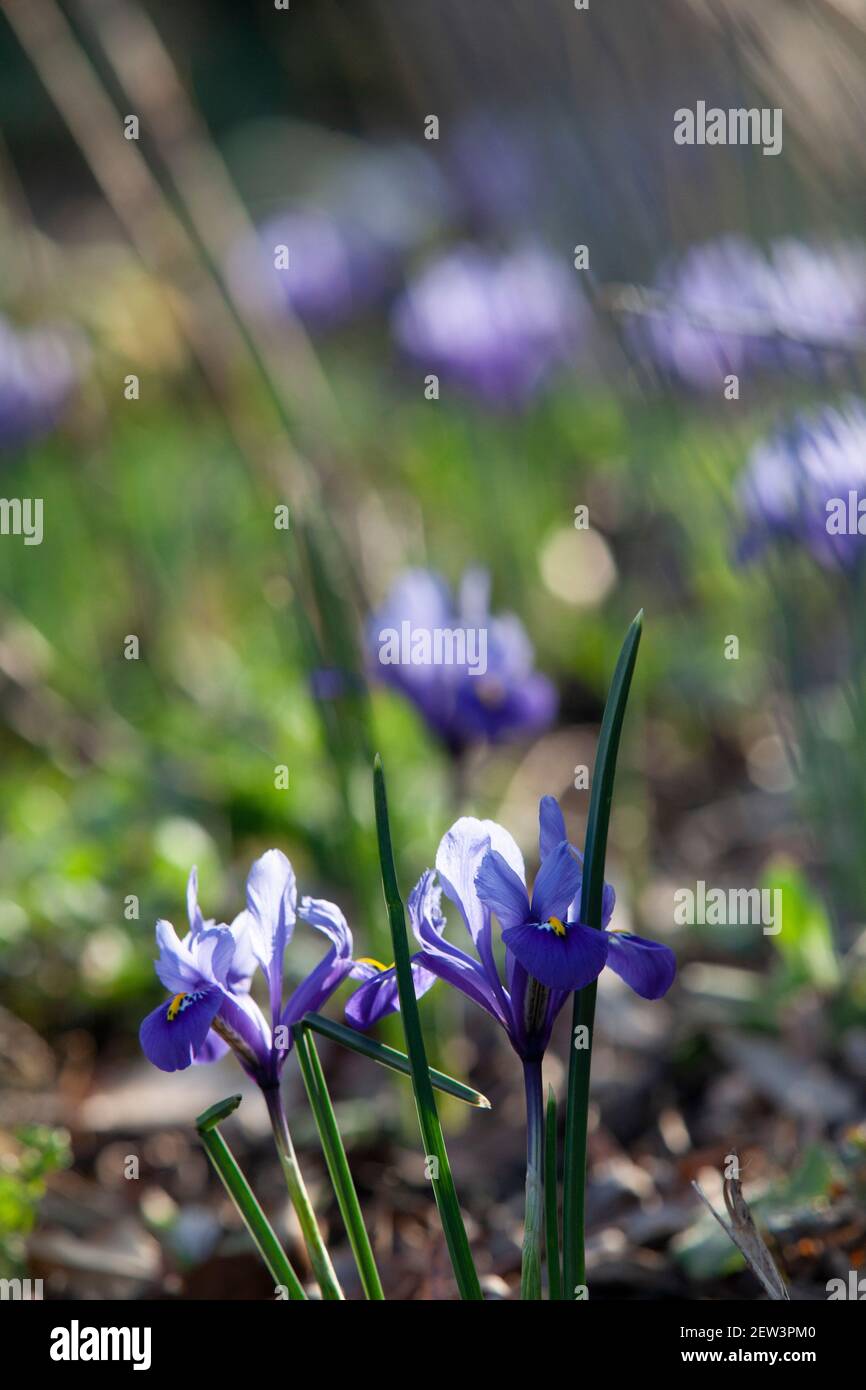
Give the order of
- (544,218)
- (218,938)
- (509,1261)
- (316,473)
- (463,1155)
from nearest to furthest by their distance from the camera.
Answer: (218,938) → (509,1261) → (463,1155) → (544,218) → (316,473)

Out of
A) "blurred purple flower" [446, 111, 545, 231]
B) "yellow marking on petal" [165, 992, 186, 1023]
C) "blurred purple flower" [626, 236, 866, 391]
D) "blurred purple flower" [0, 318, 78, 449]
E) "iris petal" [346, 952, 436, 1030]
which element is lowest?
"yellow marking on petal" [165, 992, 186, 1023]

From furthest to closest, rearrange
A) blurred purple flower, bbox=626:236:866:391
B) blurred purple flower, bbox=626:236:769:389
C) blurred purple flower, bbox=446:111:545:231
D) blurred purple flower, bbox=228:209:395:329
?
blurred purple flower, bbox=228:209:395:329, blurred purple flower, bbox=446:111:545:231, blurred purple flower, bbox=626:236:769:389, blurred purple flower, bbox=626:236:866:391

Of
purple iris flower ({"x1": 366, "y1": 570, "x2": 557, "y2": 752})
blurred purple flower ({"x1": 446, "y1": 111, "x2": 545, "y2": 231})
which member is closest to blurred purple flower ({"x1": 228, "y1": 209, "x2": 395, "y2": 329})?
blurred purple flower ({"x1": 446, "y1": 111, "x2": 545, "y2": 231})

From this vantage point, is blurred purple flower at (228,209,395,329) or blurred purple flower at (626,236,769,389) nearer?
blurred purple flower at (626,236,769,389)

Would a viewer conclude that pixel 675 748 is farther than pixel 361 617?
Yes

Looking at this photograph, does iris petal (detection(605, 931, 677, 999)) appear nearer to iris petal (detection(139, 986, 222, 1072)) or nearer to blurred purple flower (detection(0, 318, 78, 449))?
iris petal (detection(139, 986, 222, 1072))

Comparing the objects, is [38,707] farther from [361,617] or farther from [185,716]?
[361,617]
